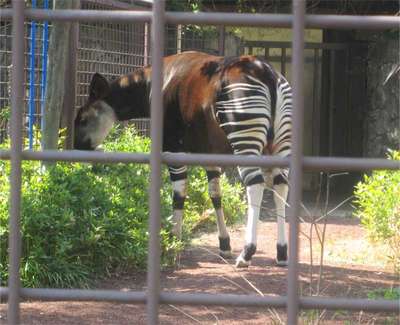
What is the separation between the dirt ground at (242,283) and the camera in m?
4.82

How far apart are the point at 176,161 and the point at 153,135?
9 cm

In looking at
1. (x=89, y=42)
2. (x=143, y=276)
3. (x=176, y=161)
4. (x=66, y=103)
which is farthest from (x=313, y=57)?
(x=176, y=161)

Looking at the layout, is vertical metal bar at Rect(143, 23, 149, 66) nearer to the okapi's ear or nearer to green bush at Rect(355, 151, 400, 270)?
the okapi's ear

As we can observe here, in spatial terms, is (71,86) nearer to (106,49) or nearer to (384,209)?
(106,49)

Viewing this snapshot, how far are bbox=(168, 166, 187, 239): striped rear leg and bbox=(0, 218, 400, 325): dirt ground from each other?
0.26m

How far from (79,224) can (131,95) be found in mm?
2174

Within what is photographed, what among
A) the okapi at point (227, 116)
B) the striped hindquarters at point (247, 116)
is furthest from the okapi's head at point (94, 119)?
the striped hindquarters at point (247, 116)

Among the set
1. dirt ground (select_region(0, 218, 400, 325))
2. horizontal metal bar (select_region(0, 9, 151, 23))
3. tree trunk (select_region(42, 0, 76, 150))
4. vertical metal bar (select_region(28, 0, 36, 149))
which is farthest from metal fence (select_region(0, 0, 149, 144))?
horizontal metal bar (select_region(0, 9, 151, 23))

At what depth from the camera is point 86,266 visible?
587cm

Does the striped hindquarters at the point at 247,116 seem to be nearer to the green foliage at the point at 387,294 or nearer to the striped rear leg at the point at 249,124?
the striped rear leg at the point at 249,124

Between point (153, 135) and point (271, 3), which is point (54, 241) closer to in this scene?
point (153, 135)

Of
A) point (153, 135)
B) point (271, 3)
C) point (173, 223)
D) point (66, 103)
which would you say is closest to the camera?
point (153, 135)

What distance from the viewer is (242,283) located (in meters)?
5.95

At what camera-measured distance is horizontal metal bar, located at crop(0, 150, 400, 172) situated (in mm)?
2090
